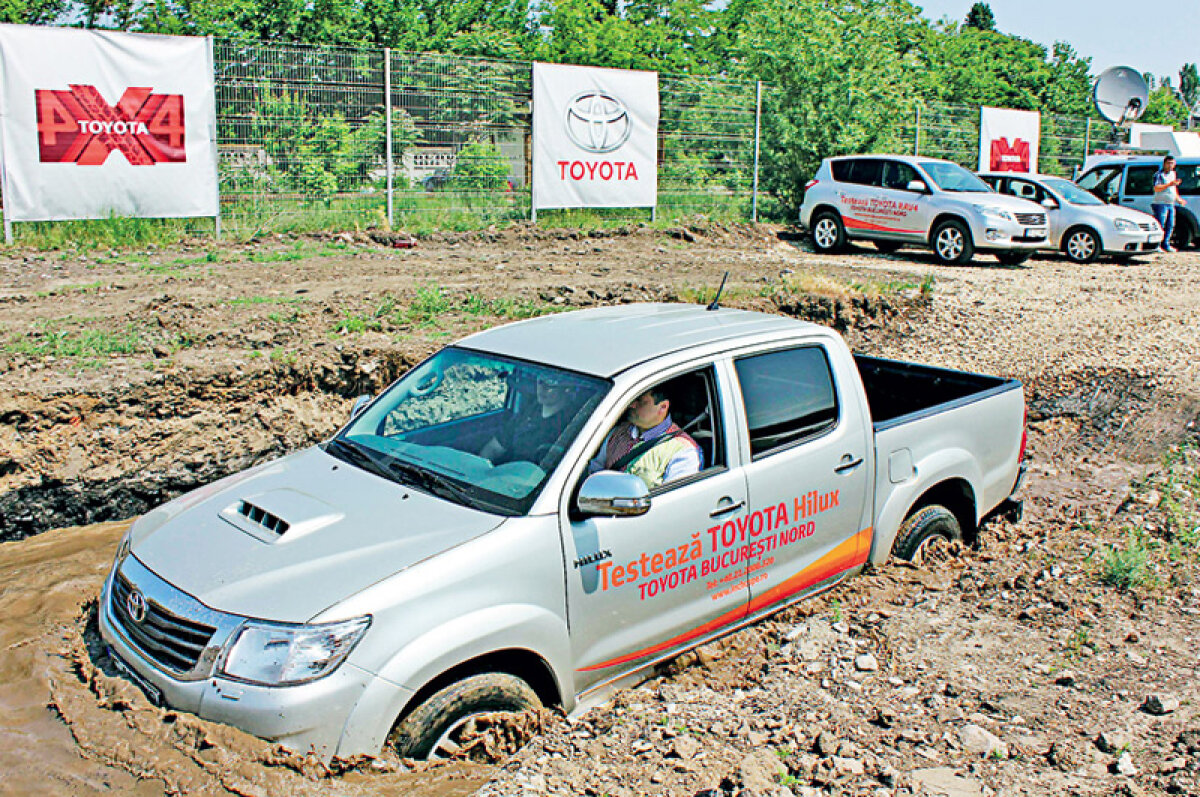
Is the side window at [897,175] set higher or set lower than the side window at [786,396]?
higher

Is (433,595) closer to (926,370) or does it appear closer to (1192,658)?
(1192,658)

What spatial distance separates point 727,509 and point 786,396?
0.78 meters

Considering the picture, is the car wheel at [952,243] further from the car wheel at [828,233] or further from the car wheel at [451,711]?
the car wheel at [451,711]

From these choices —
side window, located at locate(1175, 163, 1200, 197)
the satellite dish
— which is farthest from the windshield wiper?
the satellite dish

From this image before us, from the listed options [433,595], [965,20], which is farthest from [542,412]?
[965,20]

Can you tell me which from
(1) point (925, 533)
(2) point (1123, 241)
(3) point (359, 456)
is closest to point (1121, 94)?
(2) point (1123, 241)

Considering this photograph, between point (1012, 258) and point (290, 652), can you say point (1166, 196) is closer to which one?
point (1012, 258)

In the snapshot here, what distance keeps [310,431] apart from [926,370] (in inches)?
194

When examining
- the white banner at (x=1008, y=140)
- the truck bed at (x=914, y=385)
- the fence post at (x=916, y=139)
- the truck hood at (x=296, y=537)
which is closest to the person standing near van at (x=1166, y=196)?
the fence post at (x=916, y=139)

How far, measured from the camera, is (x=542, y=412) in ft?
15.4

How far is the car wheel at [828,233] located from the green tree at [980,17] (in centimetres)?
6613

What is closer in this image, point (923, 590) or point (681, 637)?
point (681, 637)

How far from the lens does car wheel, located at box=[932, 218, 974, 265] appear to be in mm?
18047

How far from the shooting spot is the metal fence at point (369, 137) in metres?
15.3
